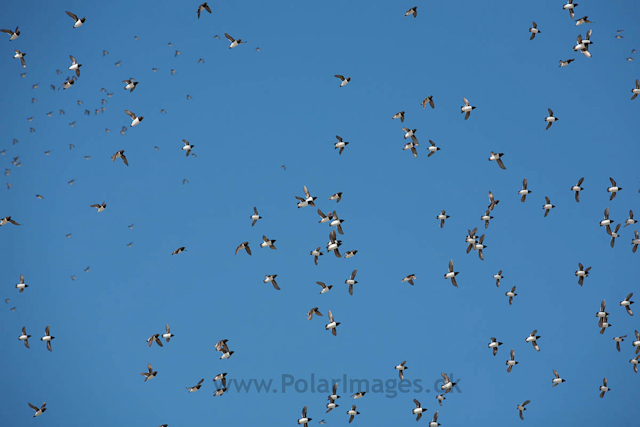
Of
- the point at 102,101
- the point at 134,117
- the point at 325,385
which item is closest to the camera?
the point at 134,117

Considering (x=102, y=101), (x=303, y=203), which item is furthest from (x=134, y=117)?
(x=102, y=101)

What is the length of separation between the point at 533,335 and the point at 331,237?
16.9m

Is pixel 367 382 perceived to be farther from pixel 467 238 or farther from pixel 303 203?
pixel 303 203

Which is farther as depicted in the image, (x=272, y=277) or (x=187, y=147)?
(x=187, y=147)

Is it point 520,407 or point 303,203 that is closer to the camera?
point 303,203

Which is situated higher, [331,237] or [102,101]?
[102,101]

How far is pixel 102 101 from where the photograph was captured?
72.2 meters

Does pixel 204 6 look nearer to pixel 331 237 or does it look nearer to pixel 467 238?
pixel 331 237

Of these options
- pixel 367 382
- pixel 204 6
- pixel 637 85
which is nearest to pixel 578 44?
pixel 637 85

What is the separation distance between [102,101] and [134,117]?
17.4 meters

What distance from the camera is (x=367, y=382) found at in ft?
262

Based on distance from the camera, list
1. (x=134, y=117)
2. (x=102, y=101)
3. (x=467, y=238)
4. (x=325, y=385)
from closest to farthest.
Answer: (x=134, y=117)
(x=467, y=238)
(x=102, y=101)
(x=325, y=385)

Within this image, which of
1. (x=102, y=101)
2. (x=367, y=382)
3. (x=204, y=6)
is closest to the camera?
(x=204, y=6)

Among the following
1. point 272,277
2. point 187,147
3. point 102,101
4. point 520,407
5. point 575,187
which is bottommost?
point 520,407
